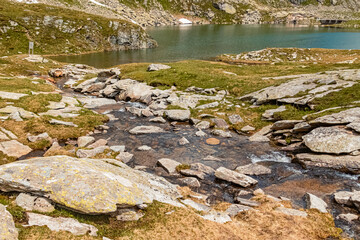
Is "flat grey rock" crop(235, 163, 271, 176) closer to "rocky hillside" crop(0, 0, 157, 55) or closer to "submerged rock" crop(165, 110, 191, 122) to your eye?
"submerged rock" crop(165, 110, 191, 122)

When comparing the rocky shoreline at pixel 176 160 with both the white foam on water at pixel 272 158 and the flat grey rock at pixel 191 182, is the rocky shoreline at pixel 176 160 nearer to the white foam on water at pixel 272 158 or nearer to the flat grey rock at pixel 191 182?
the flat grey rock at pixel 191 182

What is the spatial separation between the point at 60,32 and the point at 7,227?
12227cm

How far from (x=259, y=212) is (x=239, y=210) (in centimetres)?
118

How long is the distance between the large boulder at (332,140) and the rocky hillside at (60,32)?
105 meters

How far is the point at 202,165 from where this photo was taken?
19.9 meters

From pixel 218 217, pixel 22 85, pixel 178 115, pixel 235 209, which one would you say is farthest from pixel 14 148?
pixel 22 85

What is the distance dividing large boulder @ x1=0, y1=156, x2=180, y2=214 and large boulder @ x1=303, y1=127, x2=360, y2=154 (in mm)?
14531

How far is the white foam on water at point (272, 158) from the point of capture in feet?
70.0

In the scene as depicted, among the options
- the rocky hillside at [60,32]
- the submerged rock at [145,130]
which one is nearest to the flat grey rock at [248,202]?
the submerged rock at [145,130]

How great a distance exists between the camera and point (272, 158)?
2169 centimetres

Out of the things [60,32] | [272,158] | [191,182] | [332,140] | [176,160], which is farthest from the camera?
[60,32]

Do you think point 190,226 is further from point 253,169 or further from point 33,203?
point 253,169

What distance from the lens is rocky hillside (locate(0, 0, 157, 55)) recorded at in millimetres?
96312

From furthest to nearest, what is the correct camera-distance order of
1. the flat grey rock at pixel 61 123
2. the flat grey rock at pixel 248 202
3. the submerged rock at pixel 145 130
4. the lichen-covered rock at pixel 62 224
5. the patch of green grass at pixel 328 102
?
the flat grey rock at pixel 61 123 < the submerged rock at pixel 145 130 < the patch of green grass at pixel 328 102 < the flat grey rock at pixel 248 202 < the lichen-covered rock at pixel 62 224
